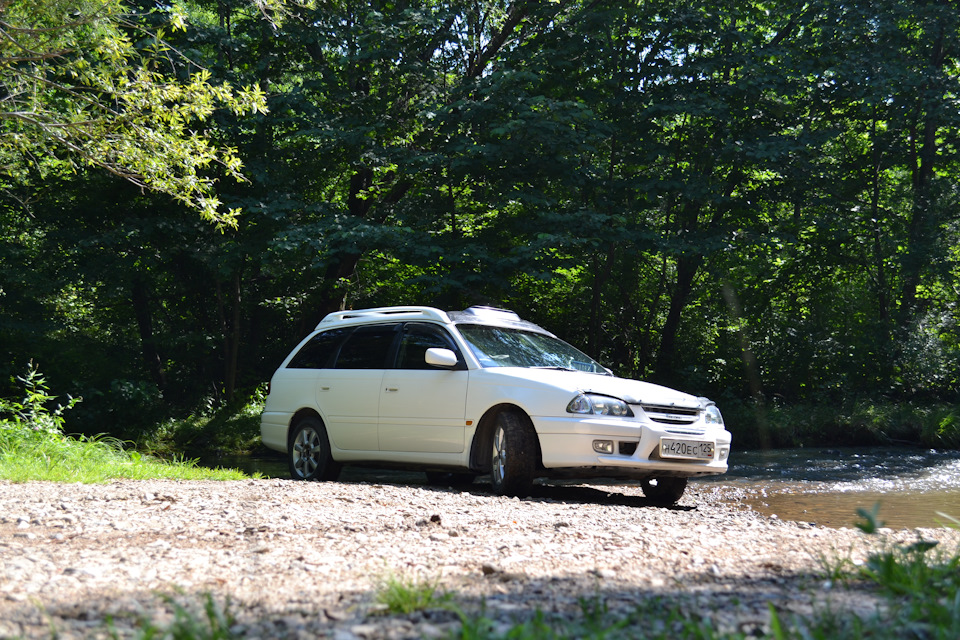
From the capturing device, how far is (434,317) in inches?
345

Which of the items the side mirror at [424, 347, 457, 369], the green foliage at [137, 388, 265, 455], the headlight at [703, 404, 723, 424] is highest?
the side mirror at [424, 347, 457, 369]

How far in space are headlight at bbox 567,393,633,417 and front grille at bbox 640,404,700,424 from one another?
19 centimetres

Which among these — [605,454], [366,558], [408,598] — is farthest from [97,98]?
[408,598]

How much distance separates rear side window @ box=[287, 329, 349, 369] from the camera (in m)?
9.53

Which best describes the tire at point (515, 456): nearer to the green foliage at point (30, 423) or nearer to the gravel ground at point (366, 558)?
the gravel ground at point (366, 558)

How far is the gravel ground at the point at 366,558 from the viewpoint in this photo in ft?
10.2

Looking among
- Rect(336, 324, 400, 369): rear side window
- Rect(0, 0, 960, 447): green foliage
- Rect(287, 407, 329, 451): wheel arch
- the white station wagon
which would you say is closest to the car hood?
the white station wagon

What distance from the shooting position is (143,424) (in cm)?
1814

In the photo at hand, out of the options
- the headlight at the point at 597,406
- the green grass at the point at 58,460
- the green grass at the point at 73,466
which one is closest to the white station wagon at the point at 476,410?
the headlight at the point at 597,406

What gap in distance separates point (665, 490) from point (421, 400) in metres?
2.53

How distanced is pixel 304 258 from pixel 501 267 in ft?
13.7

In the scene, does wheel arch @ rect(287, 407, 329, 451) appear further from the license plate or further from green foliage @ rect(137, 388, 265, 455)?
green foliage @ rect(137, 388, 265, 455)

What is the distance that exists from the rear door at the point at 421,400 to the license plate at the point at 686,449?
1.88 m

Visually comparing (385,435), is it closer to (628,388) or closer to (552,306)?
(628,388)
